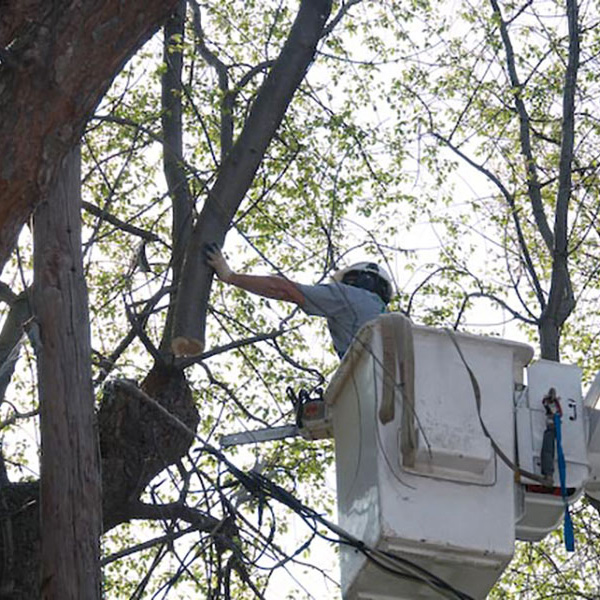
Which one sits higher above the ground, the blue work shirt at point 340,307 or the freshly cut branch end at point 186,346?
the blue work shirt at point 340,307

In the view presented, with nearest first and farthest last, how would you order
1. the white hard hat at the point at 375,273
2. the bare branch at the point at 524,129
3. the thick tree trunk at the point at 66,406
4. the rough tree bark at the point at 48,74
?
the rough tree bark at the point at 48,74
the thick tree trunk at the point at 66,406
the white hard hat at the point at 375,273
the bare branch at the point at 524,129

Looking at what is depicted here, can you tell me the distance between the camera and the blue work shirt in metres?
7.81

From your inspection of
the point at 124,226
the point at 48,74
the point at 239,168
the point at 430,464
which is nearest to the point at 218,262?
the point at 239,168

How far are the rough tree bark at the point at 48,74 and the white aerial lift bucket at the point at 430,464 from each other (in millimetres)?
1424

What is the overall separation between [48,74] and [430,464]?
6.43ft

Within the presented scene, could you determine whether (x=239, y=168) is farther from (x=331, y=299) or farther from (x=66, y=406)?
(x=66, y=406)

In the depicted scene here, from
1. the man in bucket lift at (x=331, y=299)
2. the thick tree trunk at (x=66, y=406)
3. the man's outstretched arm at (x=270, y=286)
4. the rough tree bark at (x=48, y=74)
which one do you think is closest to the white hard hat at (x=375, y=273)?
the man in bucket lift at (x=331, y=299)

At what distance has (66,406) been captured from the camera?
683 cm

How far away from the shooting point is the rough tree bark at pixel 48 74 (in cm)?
557

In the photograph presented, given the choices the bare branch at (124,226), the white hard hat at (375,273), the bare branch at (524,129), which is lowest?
the white hard hat at (375,273)

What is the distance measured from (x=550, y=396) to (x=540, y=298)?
344cm

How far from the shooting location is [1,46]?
5836mm

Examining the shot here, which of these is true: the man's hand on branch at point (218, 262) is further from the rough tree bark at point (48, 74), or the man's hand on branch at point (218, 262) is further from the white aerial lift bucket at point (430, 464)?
the rough tree bark at point (48, 74)

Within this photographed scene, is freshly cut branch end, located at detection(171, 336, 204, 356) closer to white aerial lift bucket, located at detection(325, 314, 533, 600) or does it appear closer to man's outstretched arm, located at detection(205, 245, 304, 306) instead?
man's outstretched arm, located at detection(205, 245, 304, 306)
